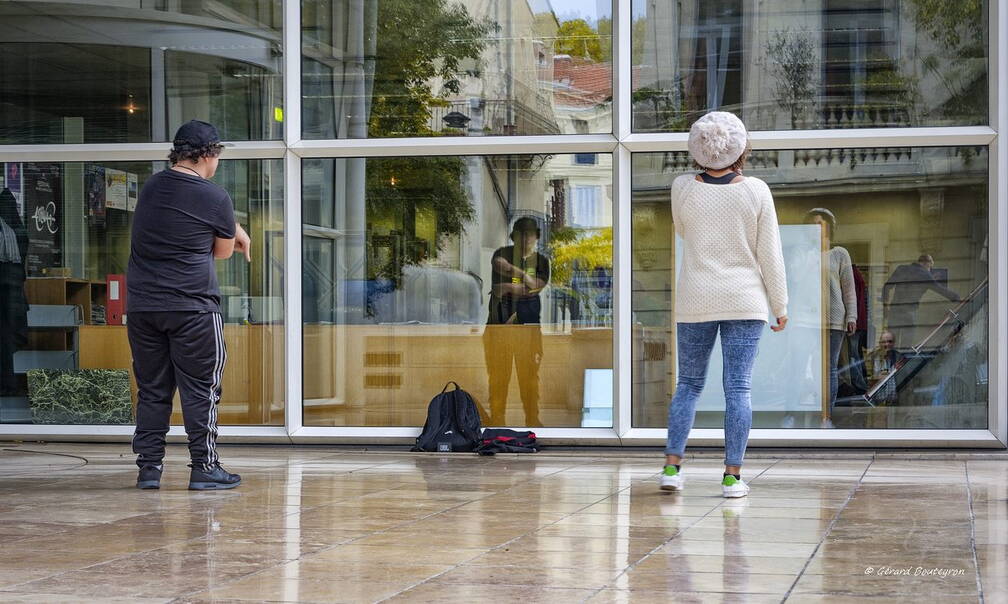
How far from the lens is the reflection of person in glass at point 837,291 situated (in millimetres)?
7891

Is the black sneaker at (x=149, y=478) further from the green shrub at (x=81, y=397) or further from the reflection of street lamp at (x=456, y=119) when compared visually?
the reflection of street lamp at (x=456, y=119)

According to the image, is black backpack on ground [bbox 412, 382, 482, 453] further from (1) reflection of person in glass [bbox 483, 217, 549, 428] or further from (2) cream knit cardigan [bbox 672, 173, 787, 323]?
(2) cream knit cardigan [bbox 672, 173, 787, 323]

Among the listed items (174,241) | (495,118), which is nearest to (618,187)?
(495,118)

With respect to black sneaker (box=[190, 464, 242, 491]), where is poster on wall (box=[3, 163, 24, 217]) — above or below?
above

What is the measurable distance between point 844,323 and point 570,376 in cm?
182

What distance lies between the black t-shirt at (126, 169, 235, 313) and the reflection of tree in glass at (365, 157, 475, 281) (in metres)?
2.47

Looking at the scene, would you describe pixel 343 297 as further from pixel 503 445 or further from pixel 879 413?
pixel 879 413

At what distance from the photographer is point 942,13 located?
7703mm

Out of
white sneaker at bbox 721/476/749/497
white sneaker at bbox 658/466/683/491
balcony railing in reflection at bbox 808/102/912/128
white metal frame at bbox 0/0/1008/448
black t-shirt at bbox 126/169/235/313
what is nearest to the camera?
white sneaker at bbox 721/476/749/497

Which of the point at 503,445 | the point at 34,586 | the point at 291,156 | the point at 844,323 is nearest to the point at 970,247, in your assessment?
the point at 844,323

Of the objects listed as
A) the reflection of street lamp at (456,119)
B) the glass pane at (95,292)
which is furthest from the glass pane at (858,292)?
the glass pane at (95,292)

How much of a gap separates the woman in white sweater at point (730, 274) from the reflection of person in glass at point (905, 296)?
8.39ft

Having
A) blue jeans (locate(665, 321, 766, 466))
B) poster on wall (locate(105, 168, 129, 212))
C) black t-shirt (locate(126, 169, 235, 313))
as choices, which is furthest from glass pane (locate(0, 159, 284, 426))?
blue jeans (locate(665, 321, 766, 466))

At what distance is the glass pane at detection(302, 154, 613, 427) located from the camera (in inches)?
317
